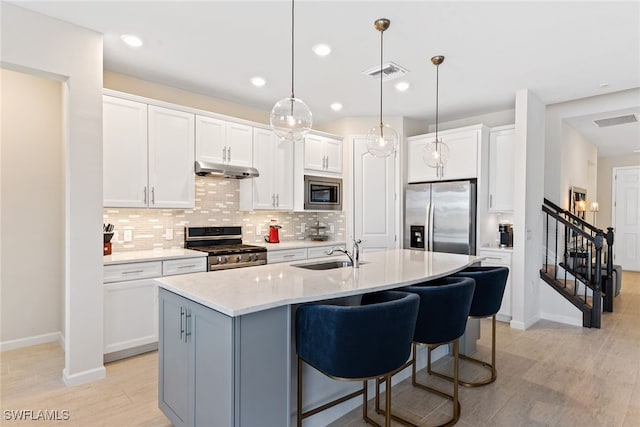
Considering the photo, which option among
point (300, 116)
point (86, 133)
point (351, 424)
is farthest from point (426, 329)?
point (86, 133)

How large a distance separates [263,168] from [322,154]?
0.98 metres

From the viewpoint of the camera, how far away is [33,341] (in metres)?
3.60

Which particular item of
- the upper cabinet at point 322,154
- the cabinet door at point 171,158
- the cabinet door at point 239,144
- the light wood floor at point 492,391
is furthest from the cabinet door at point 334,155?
the light wood floor at point 492,391

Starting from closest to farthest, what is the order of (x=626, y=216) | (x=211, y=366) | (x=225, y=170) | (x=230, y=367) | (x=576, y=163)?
(x=230, y=367)
(x=211, y=366)
(x=225, y=170)
(x=576, y=163)
(x=626, y=216)

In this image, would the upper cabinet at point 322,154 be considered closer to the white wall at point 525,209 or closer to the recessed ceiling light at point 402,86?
the recessed ceiling light at point 402,86

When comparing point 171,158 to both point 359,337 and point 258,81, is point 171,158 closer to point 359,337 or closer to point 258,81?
point 258,81

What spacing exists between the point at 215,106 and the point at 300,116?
8.24 feet

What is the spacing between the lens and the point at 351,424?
227cm

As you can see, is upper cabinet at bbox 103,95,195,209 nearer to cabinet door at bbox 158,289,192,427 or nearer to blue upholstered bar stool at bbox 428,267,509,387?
cabinet door at bbox 158,289,192,427

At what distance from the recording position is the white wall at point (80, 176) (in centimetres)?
270

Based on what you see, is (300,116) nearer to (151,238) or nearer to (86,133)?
(86,133)

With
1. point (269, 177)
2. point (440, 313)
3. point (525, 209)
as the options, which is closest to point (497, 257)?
point (525, 209)

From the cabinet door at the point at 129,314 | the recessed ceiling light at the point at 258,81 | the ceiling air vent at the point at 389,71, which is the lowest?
the cabinet door at the point at 129,314

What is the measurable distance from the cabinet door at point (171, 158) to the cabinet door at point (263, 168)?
2.76 ft
